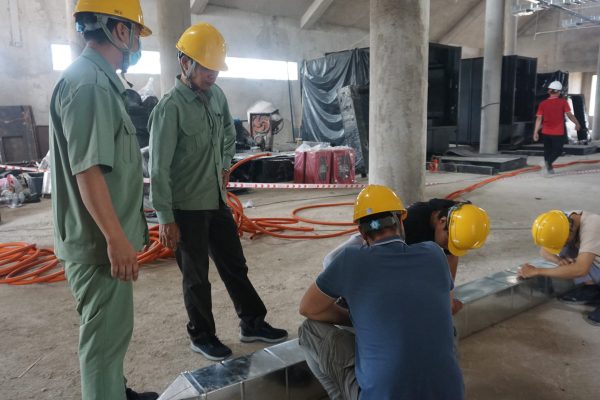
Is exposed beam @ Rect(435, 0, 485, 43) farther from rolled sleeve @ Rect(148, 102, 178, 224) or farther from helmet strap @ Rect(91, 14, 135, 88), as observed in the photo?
helmet strap @ Rect(91, 14, 135, 88)

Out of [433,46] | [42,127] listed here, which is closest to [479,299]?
[433,46]

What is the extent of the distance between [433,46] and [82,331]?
12584mm

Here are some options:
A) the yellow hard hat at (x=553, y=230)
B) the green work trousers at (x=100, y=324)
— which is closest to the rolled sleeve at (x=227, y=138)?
the green work trousers at (x=100, y=324)

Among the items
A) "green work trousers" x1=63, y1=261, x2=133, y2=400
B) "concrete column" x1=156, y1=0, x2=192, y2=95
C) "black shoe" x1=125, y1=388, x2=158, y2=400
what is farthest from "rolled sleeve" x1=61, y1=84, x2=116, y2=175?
"concrete column" x1=156, y1=0, x2=192, y2=95

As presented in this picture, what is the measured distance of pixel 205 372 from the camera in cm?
240

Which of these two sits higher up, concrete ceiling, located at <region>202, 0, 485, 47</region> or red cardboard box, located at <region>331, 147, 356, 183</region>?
concrete ceiling, located at <region>202, 0, 485, 47</region>

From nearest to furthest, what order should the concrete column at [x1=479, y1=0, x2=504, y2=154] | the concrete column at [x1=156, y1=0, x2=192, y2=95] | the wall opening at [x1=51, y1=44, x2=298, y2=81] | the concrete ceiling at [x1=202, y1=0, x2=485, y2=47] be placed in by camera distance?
the concrete column at [x1=156, y1=0, x2=192, y2=95] < the concrete column at [x1=479, y1=0, x2=504, y2=154] < the wall opening at [x1=51, y1=44, x2=298, y2=81] < the concrete ceiling at [x1=202, y1=0, x2=485, y2=47]

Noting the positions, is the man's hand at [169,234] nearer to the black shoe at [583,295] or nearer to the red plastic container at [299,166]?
the black shoe at [583,295]

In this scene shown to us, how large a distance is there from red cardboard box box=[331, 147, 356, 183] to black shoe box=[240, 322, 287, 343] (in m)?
6.64

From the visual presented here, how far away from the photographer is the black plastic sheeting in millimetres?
12742

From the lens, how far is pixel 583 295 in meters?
3.62

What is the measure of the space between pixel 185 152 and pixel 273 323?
148 centimetres

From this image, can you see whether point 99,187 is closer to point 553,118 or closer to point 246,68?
point 553,118

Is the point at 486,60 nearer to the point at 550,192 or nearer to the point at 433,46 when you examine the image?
the point at 433,46
